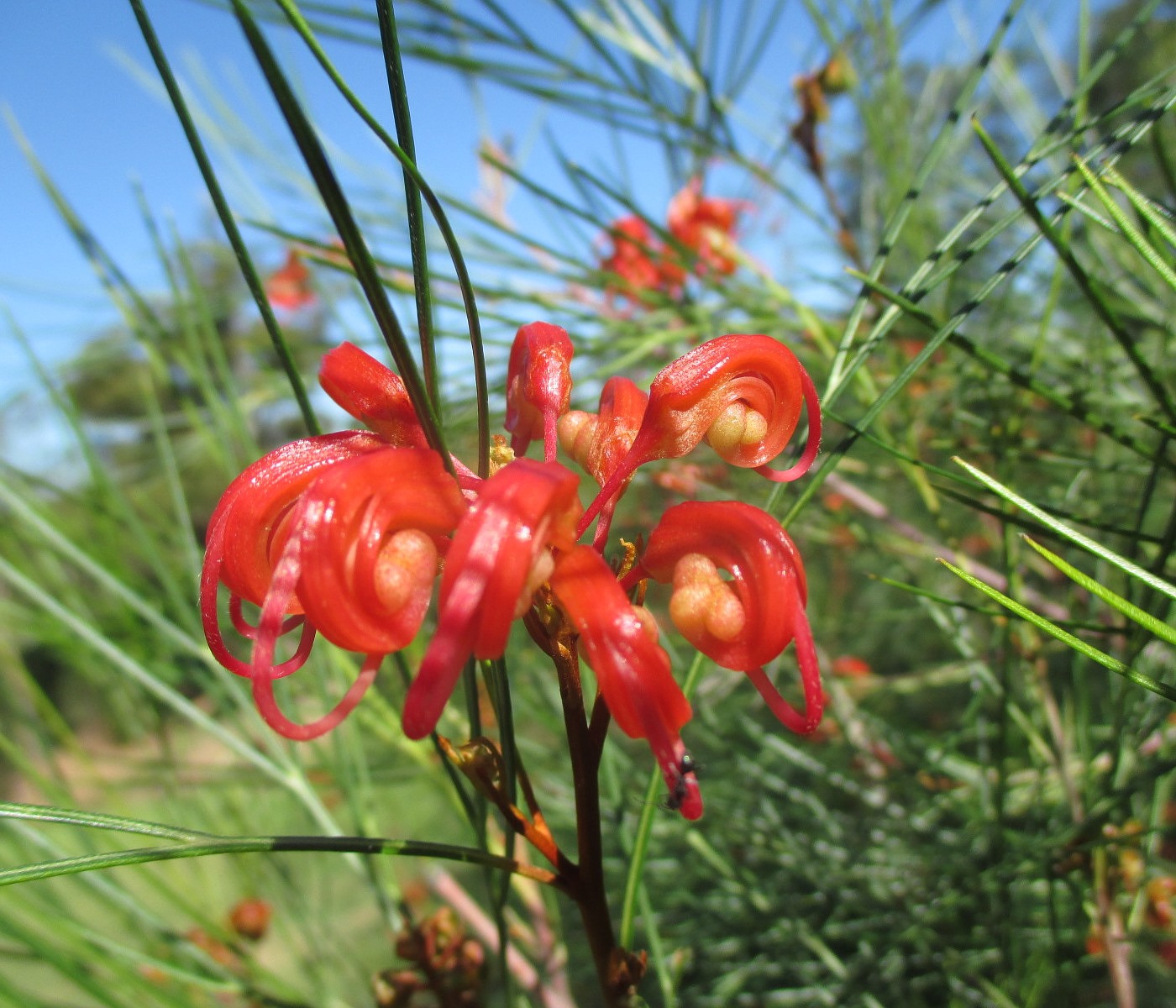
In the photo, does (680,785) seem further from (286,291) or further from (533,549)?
(286,291)

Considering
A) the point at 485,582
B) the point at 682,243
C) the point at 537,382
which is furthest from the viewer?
the point at 682,243

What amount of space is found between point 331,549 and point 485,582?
0.04 meters

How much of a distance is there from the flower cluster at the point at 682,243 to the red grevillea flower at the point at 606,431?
11.5 inches

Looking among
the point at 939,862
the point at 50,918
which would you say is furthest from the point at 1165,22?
the point at 50,918

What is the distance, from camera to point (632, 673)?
0.20 meters

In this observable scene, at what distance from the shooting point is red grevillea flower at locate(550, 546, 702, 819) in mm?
198

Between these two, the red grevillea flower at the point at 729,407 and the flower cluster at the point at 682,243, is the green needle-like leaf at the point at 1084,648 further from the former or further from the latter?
the flower cluster at the point at 682,243

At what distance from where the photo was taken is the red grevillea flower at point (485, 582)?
182 mm

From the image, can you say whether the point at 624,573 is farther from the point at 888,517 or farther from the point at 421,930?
the point at 888,517

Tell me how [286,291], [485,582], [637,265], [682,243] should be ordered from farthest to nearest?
[286,291]
[637,265]
[682,243]
[485,582]

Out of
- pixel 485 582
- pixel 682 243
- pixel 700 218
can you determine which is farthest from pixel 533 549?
pixel 700 218

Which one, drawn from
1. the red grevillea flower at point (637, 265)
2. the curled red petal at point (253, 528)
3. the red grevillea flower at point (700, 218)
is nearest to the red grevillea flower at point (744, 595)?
the curled red petal at point (253, 528)

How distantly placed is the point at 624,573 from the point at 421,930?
0.34 metres

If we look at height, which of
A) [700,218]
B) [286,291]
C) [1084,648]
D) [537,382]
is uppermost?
[286,291]
